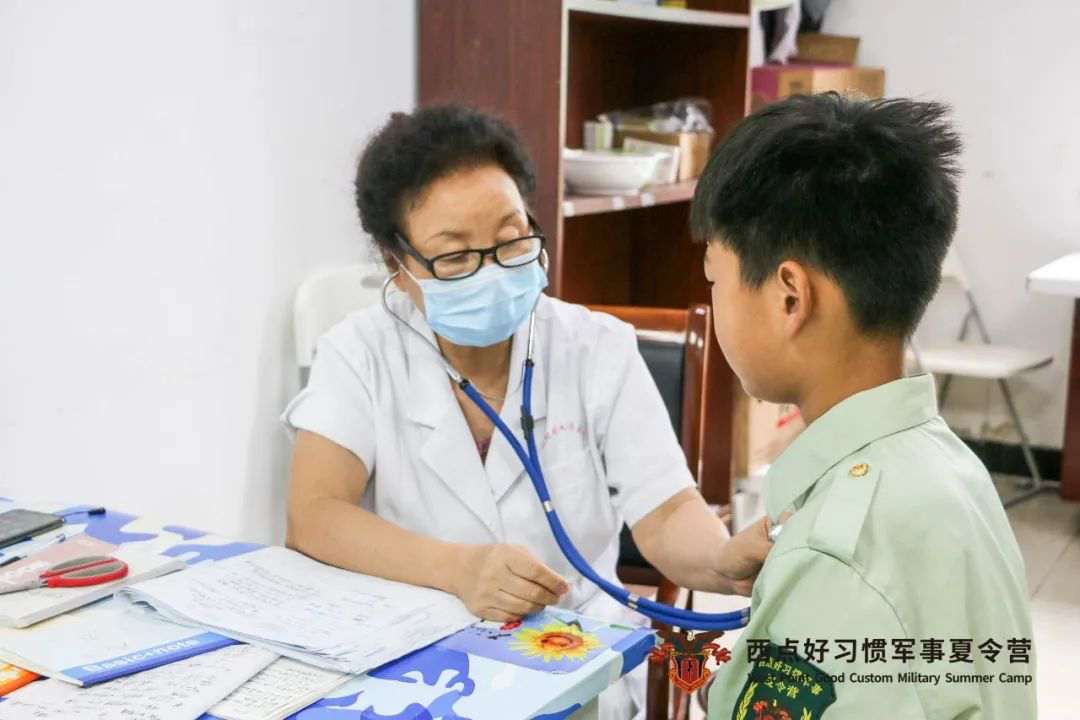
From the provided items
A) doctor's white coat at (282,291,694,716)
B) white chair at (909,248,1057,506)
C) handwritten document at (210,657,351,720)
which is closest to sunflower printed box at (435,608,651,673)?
handwritten document at (210,657,351,720)

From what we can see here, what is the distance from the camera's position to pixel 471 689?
3.19 feet

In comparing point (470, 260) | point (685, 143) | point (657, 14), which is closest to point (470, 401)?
point (470, 260)

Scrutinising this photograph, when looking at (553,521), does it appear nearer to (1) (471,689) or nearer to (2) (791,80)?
(1) (471,689)

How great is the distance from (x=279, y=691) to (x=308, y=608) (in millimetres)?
170

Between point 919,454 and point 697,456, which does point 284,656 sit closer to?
point 919,454

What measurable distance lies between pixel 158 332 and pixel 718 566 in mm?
1023

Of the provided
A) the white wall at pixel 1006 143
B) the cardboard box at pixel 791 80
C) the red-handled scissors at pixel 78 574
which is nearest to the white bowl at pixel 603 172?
the cardboard box at pixel 791 80

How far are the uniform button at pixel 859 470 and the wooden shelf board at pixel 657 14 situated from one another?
1.51 metres

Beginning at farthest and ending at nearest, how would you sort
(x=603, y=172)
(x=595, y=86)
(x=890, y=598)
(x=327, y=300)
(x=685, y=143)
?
(x=595, y=86) → (x=685, y=143) → (x=603, y=172) → (x=327, y=300) → (x=890, y=598)

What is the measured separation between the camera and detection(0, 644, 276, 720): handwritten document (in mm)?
906

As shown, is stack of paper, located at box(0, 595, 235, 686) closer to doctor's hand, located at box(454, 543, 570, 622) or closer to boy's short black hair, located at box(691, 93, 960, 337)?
doctor's hand, located at box(454, 543, 570, 622)

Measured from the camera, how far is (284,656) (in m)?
A: 1.02

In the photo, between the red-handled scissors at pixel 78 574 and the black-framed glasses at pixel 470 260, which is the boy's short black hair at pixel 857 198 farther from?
the red-handled scissors at pixel 78 574

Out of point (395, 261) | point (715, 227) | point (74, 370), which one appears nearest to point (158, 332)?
point (74, 370)
